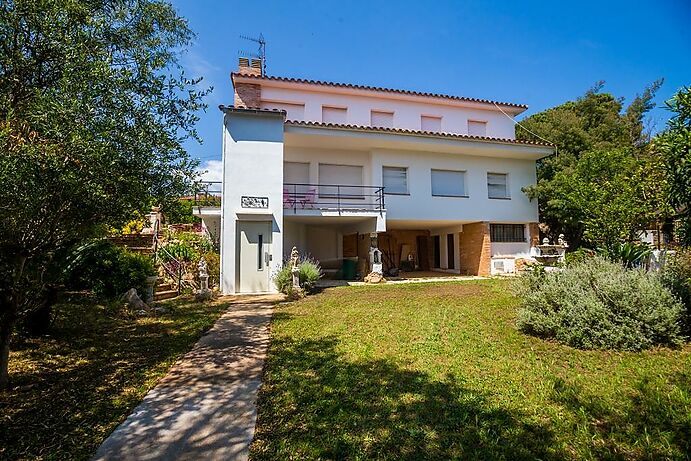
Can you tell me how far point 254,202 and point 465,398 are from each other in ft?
32.1

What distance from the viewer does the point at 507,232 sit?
16.7 m

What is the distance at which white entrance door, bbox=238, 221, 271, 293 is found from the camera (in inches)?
457

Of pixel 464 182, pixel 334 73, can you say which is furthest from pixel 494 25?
pixel 334 73

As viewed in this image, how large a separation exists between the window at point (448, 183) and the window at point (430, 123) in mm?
3524

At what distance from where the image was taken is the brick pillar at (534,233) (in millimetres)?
16688

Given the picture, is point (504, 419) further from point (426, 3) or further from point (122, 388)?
point (426, 3)

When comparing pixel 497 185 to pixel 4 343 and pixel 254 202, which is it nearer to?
pixel 254 202

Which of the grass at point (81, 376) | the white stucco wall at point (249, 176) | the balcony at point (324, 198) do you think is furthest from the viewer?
the balcony at point (324, 198)

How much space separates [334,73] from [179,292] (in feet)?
41.2

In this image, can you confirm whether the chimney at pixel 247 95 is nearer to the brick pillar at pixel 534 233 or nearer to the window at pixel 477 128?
the window at pixel 477 128

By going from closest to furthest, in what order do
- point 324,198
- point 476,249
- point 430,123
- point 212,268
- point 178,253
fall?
point 212,268, point 178,253, point 324,198, point 476,249, point 430,123

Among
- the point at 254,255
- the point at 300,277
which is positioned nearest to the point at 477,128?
the point at 300,277

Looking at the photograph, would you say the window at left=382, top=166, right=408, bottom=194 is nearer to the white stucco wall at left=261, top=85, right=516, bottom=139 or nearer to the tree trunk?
the white stucco wall at left=261, top=85, right=516, bottom=139

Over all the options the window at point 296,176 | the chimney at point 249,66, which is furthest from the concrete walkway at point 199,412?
the chimney at point 249,66
